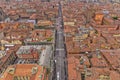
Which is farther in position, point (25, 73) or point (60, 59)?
point (60, 59)

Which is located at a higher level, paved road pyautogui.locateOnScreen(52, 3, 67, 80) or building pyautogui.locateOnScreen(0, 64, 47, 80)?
building pyautogui.locateOnScreen(0, 64, 47, 80)

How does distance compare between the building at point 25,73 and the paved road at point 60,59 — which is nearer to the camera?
the building at point 25,73

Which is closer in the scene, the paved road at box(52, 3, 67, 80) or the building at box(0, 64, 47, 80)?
the building at box(0, 64, 47, 80)

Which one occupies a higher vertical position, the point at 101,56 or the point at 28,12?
the point at 28,12

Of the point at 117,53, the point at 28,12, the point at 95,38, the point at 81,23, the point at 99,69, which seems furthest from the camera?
the point at 28,12

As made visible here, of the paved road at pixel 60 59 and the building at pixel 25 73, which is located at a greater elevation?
the building at pixel 25 73

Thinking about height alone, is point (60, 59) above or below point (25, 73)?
below

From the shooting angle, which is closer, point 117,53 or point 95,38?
point 117,53

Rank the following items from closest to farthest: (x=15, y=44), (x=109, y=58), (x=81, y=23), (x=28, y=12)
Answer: (x=109, y=58)
(x=15, y=44)
(x=81, y=23)
(x=28, y=12)

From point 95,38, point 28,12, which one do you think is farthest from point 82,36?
point 28,12

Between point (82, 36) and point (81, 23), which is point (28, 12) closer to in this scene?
point (81, 23)
